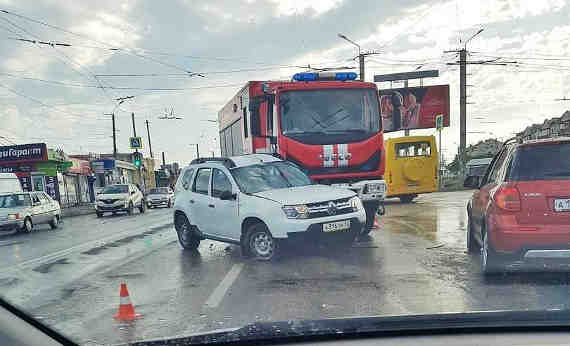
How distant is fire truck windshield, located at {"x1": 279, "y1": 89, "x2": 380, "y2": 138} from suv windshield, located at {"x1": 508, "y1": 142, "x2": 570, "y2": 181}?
16.9 ft

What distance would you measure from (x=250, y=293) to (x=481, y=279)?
2695 millimetres

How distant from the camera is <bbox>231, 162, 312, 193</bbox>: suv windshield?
864 cm

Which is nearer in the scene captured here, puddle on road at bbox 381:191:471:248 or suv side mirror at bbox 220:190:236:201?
suv side mirror at bbox 220:190:236:201

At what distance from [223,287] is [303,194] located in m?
2.54

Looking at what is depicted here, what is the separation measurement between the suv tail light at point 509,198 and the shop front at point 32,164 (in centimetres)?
3910

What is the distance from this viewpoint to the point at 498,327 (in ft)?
6.44

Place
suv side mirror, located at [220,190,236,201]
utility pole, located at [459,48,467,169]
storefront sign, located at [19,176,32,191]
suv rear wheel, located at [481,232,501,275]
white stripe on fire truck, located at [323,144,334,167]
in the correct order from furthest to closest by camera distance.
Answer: storefront sign, located at [19,176,32,191], utility pole, located at [459,48,467,169], white stripe on fire truck, located at [323,144,334,167], suv side mirror, located at [220,190,236,201], suv rear wheel, located at [481,232,501,275]

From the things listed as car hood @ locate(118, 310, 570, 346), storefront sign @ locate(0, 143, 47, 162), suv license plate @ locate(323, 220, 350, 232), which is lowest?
suv license plate @ locate(323, 220, 350, 232)

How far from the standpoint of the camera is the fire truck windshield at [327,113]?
34.7ft

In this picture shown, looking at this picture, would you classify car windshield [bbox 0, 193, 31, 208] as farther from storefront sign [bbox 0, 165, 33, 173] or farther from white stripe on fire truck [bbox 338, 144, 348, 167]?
storefront sign [bbox 0, 165, 33, 173]

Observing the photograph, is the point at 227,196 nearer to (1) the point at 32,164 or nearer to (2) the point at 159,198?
(2) the point at 159,198

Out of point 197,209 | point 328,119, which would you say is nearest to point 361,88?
point 328,119

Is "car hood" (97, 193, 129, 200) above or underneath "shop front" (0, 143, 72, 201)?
underneath

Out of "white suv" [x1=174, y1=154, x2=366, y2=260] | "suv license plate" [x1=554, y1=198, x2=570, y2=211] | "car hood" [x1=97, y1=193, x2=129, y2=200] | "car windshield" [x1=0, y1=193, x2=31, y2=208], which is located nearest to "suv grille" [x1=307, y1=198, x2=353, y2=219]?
"white suv" [x1=174, y1=154, x2=366, y2=260]
